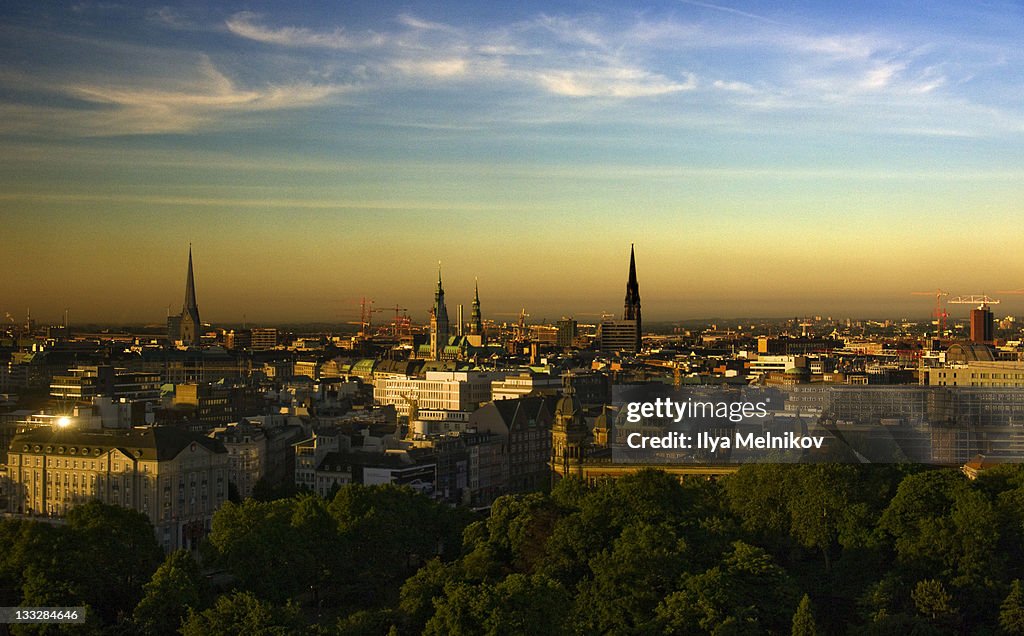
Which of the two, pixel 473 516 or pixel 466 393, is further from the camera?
pixel 466 393

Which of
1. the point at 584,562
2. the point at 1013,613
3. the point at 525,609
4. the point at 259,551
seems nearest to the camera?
the point at 525,609

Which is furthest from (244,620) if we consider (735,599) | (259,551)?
(735,599)

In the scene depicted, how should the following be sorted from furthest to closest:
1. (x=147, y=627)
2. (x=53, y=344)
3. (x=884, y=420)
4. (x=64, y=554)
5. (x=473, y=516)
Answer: (x=53, y=344)
(x=884, y=420)
(x=473, y=516)
(x=64, y=554)
(x=147, y=627)

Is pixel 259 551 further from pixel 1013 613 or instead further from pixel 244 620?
pixel 1013 613

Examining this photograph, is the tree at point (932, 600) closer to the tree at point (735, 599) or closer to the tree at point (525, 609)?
the tree at point (735, 599)

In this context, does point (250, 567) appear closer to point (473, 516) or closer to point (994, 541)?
point (473, 516)

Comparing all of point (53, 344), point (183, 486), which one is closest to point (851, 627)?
point (183, 486)

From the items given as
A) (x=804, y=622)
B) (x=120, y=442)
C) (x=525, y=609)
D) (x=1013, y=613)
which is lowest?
(x=1013, y=613)
